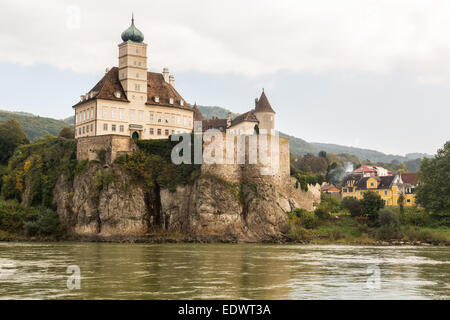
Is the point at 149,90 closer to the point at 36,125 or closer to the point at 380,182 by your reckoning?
the point at 380,182

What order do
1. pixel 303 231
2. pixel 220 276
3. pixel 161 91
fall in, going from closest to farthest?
1. pixel 220 276
2. pixel 303 231
3. pixel 161 91

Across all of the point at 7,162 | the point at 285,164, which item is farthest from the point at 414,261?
the point at 7,162

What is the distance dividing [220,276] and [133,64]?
159 feet

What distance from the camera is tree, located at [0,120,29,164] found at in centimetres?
8981

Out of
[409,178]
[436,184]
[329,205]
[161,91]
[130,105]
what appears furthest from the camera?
[409,178]

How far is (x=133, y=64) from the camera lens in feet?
245

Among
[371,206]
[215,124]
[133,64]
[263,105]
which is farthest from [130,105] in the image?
[371,206]

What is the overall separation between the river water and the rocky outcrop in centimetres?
1843

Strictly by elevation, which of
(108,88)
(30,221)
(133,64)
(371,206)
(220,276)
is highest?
(133,64)

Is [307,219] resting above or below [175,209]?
below

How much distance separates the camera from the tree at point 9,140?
295ft

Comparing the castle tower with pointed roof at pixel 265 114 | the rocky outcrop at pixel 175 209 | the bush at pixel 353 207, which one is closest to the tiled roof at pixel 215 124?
the castle tower with pointed roof at pixel 265 114

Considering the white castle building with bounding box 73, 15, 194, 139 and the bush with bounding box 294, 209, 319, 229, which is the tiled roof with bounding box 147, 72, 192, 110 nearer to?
the white castle building with bounding box 73, 15, 194, 139
